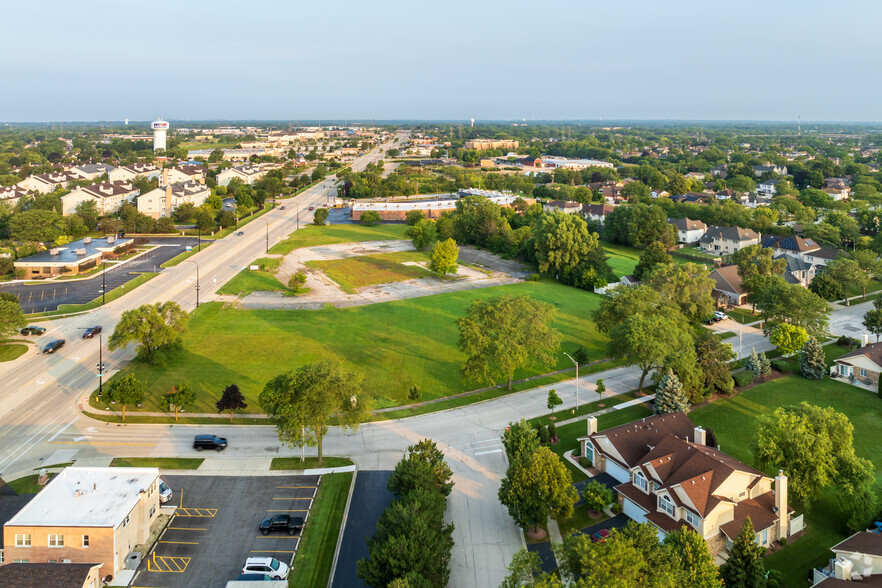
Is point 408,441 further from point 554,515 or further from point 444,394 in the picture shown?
point 554,515

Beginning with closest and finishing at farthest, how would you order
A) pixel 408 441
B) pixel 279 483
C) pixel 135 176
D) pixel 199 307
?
pixel 279 483
pixel 408 441
pixel 199 307
pixel 135 176

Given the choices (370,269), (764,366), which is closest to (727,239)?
(764,366)

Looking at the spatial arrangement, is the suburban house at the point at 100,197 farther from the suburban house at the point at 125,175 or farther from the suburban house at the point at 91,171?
the suburban house at the point at 91,171

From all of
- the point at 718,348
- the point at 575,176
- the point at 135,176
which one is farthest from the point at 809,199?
the point at 135,176

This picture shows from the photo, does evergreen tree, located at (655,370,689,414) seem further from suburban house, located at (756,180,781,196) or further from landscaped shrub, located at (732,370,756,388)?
suburban house, located at (756,180,781,196)

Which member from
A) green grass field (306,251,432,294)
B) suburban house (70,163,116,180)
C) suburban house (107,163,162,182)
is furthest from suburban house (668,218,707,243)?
suburban house (70,163,116,180)

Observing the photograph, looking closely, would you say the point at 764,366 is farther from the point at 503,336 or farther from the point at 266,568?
the point at 266,568
